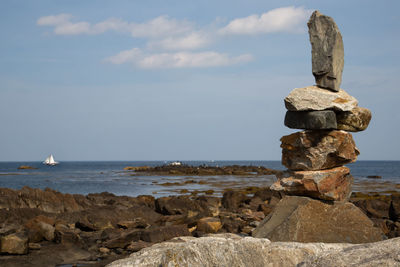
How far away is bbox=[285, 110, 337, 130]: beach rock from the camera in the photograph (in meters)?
9.70

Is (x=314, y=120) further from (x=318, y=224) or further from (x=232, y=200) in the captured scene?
(x=232, y=200)

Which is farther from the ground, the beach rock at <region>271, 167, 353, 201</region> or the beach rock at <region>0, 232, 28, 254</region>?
the beach rock at <region>271, 167, 353, 201</region>

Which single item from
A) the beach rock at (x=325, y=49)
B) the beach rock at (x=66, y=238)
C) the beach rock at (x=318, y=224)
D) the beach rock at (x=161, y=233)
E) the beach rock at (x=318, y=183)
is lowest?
the beach rock at (x=66, y=238)

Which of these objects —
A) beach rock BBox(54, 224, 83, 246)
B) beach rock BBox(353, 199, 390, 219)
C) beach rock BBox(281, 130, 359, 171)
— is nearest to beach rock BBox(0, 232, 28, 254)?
beach rock BBox(54, 224, 83, 246)

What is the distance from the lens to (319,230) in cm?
Result: 989

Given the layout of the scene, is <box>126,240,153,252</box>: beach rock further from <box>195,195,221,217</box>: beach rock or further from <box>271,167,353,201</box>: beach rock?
<box>195,195,221,217</box>: beach rock

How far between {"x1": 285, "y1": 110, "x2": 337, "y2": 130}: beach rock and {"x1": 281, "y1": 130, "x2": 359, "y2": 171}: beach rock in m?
0.27

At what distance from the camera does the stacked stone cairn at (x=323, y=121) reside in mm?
9828

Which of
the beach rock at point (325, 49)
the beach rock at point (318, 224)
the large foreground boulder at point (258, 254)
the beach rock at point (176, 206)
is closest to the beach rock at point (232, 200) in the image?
the beach rock at point (176, 206)

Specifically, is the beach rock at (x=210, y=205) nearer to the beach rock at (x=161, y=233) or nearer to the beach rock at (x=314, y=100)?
the beach rock at (x=161, y=233)

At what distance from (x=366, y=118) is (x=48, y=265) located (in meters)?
9.38

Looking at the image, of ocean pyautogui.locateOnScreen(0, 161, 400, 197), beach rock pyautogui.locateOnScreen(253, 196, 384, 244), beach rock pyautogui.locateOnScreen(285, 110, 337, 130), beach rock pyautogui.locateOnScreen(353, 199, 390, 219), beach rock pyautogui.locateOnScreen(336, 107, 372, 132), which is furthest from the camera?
ocean pyautogui.locateOnScreen(0, 161, 400, 197)

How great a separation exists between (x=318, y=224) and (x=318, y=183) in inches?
37.7

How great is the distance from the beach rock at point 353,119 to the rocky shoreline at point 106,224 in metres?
6.04
